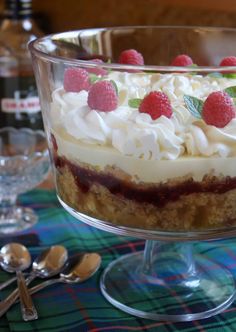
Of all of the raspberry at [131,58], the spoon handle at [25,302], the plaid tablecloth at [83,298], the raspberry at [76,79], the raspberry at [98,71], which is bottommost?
the plaid tablecloth at [83,298]

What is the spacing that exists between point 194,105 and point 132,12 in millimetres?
966

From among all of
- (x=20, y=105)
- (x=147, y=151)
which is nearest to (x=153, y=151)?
(x=147, y=151)

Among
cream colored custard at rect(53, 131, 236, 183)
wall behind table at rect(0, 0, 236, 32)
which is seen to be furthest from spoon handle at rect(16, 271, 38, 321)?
wall behind table at rect(0, 0, 236, 32)

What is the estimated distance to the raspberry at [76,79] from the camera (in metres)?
0.65

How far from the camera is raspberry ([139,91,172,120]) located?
2.07ft

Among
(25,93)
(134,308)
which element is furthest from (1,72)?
(134,308)

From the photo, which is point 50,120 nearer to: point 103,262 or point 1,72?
point 103,262

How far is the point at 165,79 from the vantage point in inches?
26.8

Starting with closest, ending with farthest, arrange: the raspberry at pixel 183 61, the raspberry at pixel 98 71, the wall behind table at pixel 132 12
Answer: the raspberry at pixel 98 71
the raspberry at pixel 183 61
the wall behind table at pixel 132 12

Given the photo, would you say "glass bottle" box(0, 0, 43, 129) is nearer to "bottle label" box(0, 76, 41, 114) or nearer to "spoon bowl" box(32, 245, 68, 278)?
"bottle label" box(0, 76, 41, 114)

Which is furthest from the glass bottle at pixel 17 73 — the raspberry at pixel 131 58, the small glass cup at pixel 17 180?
the raspberry at pixel 131 58

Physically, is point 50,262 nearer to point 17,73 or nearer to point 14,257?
point 14,257

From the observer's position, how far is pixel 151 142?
62cm

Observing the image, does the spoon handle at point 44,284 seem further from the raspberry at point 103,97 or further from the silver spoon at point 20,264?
the raspberry at point 103,97
